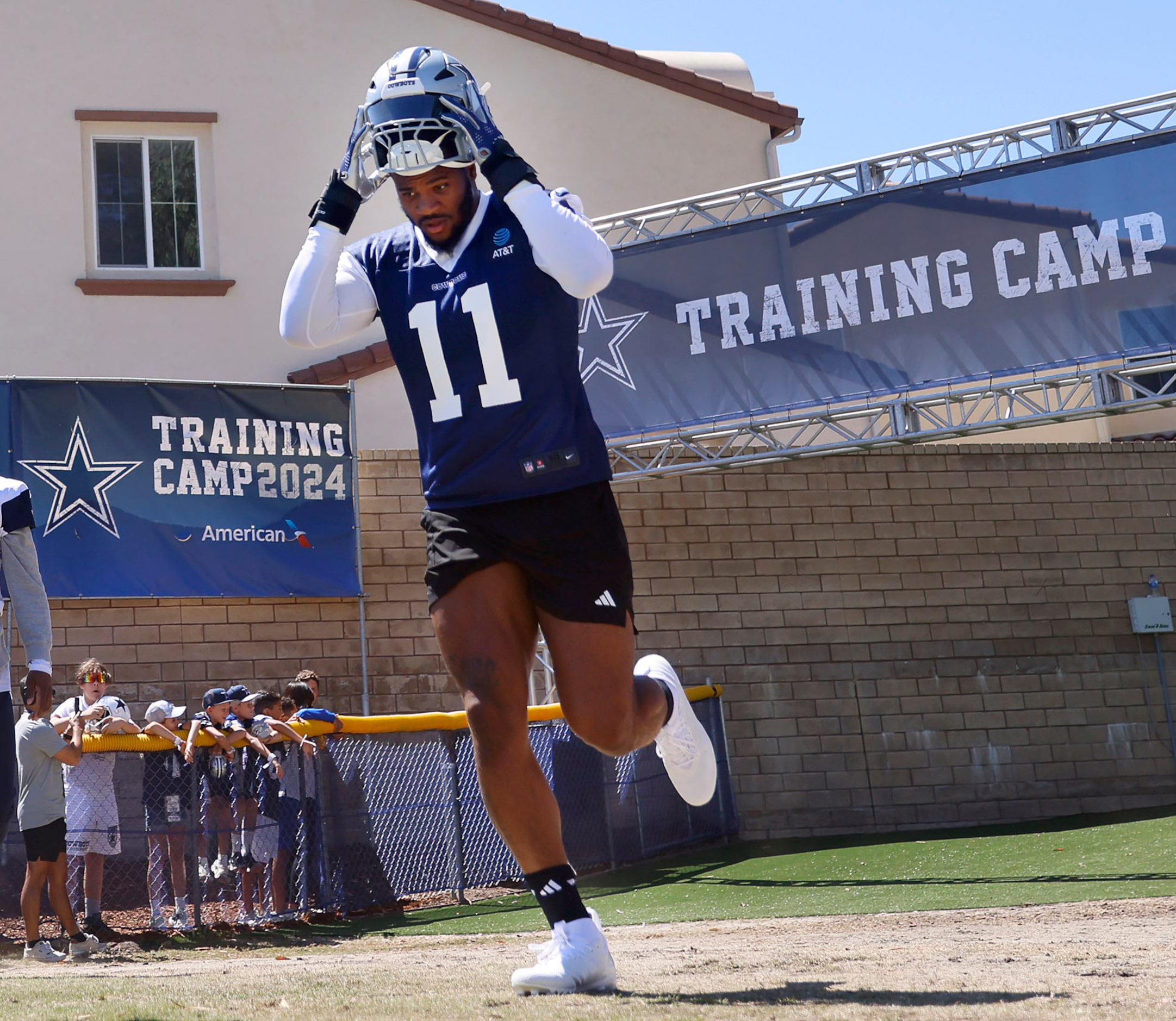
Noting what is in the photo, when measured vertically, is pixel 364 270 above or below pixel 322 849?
above

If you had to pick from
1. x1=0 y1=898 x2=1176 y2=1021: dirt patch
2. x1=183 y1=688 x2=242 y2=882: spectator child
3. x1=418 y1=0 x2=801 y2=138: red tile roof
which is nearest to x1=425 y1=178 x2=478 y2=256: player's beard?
x1=0 y1=898 x2=1176 y2=1021: dirt patch

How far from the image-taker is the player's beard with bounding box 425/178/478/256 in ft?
11.5

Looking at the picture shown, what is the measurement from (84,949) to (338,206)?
183 inches

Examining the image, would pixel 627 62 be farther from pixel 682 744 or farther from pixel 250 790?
pixel 682 744

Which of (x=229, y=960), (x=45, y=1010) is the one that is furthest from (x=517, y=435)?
(x=229, y=960)

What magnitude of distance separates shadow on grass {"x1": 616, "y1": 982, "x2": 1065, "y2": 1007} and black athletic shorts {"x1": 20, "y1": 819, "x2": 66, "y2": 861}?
15.0ft

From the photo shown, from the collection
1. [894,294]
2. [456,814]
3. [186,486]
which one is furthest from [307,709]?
[894,294]

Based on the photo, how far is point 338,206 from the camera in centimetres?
354

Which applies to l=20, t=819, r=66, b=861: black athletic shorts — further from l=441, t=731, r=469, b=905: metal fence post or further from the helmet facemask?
the helmet facemask

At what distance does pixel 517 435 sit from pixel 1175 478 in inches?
454

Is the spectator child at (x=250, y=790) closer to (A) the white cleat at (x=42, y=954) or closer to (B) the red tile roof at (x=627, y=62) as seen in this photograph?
(A) the white cleat at (x=42, y=954)

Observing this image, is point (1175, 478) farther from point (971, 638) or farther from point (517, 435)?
point (517, 435)

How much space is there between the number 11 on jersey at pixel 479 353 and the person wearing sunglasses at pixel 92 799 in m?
4.82

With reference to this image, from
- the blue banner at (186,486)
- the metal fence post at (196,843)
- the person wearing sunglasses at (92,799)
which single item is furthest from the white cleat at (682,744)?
the blue banner at (186,486)
